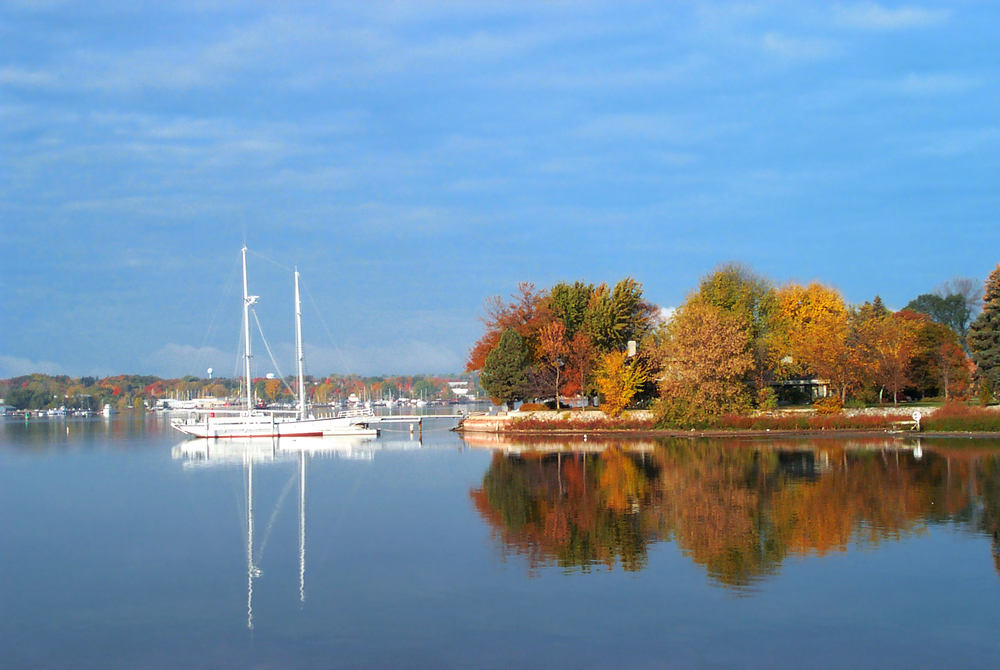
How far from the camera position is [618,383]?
198 feet

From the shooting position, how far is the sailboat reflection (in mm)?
38859

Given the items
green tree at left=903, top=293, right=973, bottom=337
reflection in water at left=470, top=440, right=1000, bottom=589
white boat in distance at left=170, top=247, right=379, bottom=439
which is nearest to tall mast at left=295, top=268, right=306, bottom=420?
white boat in distance at left=170, top=247, right=379, bottom=439

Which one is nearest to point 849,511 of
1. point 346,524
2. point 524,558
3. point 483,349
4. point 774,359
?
point 524,558

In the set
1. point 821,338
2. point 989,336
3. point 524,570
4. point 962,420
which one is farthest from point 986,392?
point 524,570

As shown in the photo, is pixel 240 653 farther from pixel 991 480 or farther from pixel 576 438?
pixel 576 438

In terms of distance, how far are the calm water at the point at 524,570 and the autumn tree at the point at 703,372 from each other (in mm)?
18848

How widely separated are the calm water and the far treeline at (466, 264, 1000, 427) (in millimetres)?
19454

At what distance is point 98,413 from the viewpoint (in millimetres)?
180125

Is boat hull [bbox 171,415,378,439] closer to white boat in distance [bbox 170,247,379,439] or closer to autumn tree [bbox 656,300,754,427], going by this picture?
white boat in distance [bbox 170,247,379,439]

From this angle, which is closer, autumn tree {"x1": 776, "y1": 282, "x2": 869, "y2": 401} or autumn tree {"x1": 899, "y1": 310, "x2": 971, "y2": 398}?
autumn tree {"x1": 776, "y1": 282, "x2": 869, "y2": 401}

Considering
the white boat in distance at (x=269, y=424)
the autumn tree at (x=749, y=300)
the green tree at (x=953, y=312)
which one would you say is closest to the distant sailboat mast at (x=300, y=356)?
the white boat in distance at (x=269, y=424)

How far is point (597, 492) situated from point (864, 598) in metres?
13.9

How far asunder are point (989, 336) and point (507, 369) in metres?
31.8

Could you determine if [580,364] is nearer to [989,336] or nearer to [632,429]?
[632,429]
